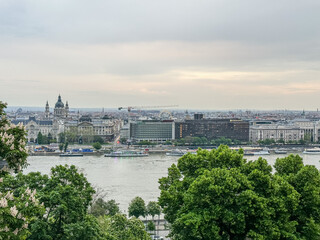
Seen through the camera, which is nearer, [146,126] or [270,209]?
[270,209]

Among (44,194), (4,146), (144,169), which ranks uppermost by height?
(4,146)

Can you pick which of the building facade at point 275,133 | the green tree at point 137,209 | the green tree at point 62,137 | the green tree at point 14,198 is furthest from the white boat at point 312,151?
the green tree at point 14,198

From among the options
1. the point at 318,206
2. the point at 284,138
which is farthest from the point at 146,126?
the point at 318,206

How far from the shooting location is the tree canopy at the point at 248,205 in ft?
23.0

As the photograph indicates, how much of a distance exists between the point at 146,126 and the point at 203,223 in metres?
45.4

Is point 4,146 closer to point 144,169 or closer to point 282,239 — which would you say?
point 282,239

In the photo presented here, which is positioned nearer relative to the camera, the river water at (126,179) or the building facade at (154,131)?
the river water at (126,179)

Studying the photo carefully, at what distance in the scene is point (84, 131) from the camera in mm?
49656

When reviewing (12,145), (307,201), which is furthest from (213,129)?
(12,145)

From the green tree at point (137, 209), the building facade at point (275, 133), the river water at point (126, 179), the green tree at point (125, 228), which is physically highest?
the building facade at point (275, 133)

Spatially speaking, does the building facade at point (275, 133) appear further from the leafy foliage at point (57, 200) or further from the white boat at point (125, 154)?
the leafy foliage at point (57, 200)

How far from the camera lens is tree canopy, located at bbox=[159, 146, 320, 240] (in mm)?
7008

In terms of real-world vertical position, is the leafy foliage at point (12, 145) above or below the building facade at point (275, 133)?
above

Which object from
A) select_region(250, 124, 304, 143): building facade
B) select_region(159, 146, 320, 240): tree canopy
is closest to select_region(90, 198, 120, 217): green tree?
select_region(159, 146, 320, 240): tree canopy
